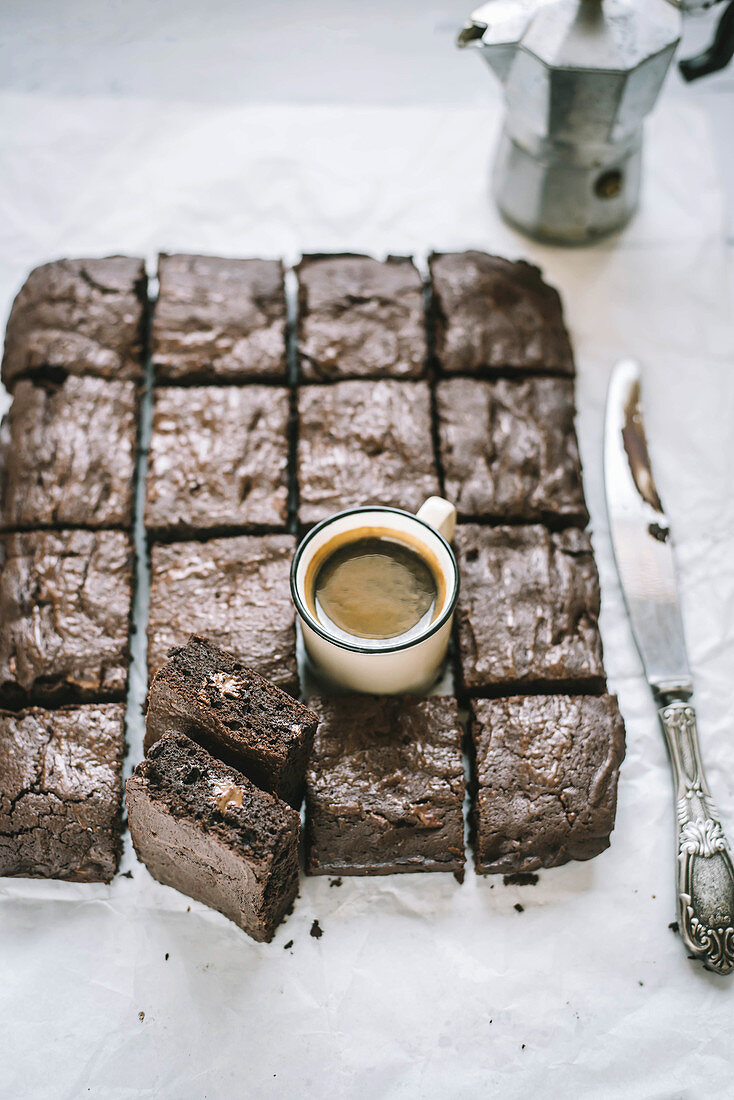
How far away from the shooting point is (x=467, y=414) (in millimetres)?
3285

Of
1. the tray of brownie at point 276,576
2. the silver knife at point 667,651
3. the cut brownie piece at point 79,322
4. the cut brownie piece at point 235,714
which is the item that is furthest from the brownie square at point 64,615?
the silver knife at point 667,651

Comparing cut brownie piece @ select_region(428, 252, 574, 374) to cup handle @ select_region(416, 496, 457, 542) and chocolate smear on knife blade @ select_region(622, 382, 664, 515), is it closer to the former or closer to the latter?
chocolate smear on knife blade @ select_region(622, 382, 664, 515)

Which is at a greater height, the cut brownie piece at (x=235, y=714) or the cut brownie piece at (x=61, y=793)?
the cut brownie piece at (x=235, y=714)

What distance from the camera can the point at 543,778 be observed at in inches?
109

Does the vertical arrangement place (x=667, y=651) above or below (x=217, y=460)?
below

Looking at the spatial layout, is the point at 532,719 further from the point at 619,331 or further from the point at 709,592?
the point at 619,331

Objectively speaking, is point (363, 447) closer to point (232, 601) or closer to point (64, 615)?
point (232, 601)

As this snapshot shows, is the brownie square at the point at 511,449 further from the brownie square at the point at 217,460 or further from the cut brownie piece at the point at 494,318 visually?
the brownie square at the point at 217,460

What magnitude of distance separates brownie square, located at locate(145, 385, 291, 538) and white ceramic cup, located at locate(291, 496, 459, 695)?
1.37 ft

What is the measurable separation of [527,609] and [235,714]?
0.99 m

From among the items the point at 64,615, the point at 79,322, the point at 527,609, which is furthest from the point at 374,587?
the point at 79,322

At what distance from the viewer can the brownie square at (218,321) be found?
3.32 meters

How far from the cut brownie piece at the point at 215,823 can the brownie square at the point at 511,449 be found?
46.4 inches

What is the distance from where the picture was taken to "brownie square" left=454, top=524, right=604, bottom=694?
2.93 meters
